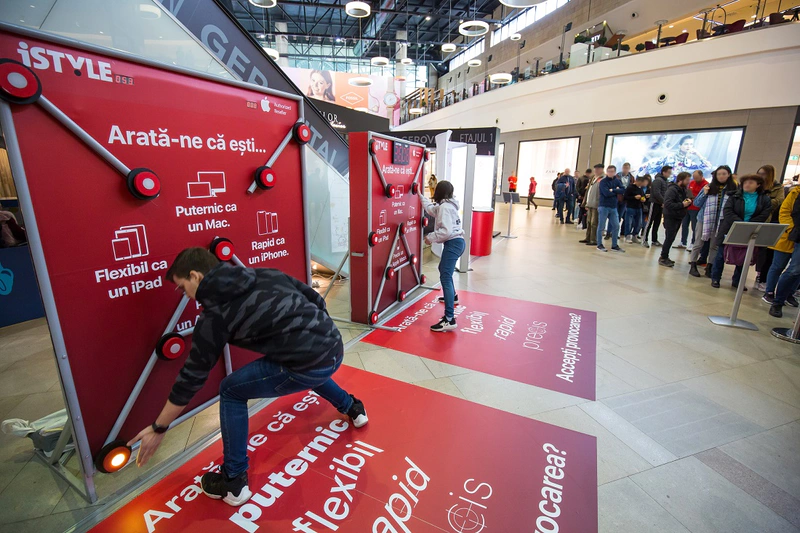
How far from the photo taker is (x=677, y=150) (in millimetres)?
11758

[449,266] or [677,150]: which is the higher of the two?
[677,150]

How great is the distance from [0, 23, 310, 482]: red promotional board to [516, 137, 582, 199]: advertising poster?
49.8 feet

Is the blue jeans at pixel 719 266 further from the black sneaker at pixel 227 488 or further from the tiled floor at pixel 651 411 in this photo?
the black sneaker at pixel 227 488

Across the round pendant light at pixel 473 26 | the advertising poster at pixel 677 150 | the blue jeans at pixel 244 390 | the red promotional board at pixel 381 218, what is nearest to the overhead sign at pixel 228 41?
the red promotional board at pixel 381 218

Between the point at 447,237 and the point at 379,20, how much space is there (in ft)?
76.0

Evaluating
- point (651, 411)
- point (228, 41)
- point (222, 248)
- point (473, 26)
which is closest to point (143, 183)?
point (222, 248)

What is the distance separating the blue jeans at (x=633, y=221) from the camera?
8929 millimetres

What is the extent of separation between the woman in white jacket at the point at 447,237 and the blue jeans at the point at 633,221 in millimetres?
6913

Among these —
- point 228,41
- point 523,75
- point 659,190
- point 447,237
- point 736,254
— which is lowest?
point 736,254

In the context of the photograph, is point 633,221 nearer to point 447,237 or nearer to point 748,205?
point 748,205

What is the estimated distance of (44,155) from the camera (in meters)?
1.57

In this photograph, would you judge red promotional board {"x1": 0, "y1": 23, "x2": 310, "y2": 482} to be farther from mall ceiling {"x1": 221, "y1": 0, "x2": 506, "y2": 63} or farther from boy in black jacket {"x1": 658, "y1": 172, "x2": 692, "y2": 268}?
mall ceiling {"x1": 221, "y1": 0, "x2": 506, "y2": 63}

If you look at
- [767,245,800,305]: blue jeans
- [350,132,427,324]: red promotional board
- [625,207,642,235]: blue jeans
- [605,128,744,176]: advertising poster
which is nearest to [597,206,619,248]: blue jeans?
[625,207,642,235]: blue jeans

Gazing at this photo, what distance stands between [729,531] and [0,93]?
3.72m
